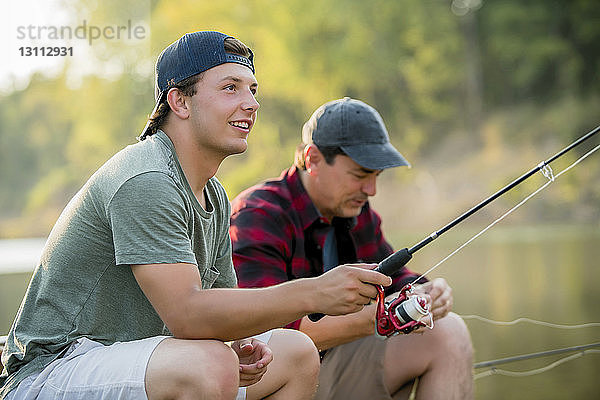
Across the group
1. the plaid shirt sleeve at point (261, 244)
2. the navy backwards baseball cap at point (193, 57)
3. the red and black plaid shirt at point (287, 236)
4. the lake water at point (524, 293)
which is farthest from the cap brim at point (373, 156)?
the lake water at point (524, 293)

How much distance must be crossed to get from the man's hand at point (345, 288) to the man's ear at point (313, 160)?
747 mm

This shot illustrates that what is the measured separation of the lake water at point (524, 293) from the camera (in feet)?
10.3

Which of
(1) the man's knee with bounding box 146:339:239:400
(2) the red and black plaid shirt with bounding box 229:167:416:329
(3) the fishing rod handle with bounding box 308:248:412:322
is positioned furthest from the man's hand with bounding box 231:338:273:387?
(2) the red and black plaid shirt with bounding box 229:167:416:329

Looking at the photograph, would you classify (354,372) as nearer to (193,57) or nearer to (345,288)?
(345,288)

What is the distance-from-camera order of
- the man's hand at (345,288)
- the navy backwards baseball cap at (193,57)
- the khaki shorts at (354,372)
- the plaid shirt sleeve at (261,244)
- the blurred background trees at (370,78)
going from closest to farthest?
the man's hand at (345,288) < the navy backwards baseball cap at (193,57) < the plaid shirt sleeve at (261,244) < the khaki shorts at (354,372) < the blurred background trees at (370,78)

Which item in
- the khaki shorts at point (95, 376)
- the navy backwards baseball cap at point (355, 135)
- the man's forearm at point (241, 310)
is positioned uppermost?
the navy backwards baseball cap at point (355, 135)

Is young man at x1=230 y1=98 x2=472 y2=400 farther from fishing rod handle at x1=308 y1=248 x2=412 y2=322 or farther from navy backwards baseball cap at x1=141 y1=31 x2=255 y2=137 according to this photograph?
navy backwards baseball cap at x1=141 y1=31 x2=255 y2=137

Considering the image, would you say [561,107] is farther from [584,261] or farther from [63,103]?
[63,103]

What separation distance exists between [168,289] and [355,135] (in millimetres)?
978

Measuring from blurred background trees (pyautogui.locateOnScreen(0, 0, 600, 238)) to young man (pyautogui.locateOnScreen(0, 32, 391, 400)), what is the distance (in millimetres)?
13390

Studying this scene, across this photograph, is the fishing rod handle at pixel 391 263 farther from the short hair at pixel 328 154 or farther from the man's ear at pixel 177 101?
the short hair at pixel 328 154

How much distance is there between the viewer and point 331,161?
2.13m

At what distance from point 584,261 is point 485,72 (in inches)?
435

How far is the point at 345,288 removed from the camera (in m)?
1.37
